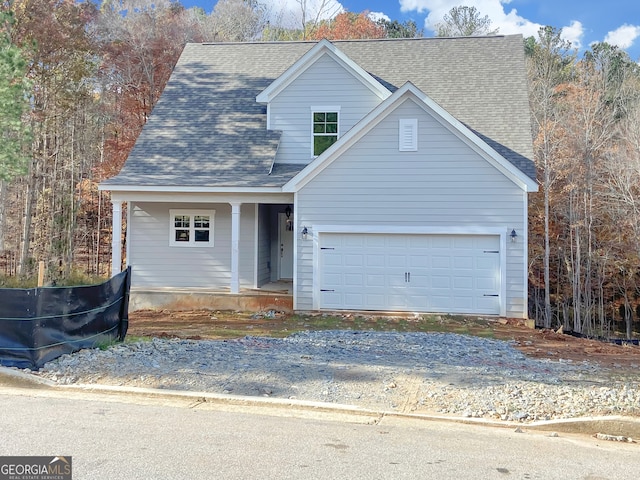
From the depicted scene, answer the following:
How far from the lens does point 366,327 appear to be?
11867 mm

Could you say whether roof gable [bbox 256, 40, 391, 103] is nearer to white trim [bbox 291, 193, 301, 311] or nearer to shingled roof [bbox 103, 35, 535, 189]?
shingled roof [bbox 103, 35, 535, 189]

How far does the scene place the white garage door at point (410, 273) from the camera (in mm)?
13070

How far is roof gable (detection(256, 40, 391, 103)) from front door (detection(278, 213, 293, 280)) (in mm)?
3815

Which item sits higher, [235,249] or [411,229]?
[411,229]

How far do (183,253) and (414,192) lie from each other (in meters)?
6.81

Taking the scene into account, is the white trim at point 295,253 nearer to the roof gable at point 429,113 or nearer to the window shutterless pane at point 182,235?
the roof gable at point 429,113

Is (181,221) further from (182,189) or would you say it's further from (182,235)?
(182,189)

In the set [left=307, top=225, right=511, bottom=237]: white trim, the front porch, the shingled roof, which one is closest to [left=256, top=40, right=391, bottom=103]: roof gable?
the shingled roof

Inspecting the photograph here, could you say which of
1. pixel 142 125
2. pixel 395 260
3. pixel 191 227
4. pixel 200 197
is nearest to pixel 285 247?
pixel 191 227

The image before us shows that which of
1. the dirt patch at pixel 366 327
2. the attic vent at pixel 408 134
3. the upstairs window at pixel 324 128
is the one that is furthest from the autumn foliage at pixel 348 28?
the dirt patch at pixel 366 327

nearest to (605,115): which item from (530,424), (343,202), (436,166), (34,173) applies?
(436,166)

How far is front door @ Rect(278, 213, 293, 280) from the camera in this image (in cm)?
1644

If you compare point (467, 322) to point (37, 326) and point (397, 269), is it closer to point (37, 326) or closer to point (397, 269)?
point (397, 269)

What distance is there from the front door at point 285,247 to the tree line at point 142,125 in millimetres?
7198
